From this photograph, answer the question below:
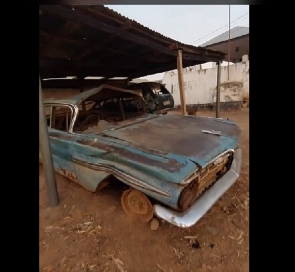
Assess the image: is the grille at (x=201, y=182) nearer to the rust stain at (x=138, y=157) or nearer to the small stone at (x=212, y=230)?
the rust stain at (x=138, y=157)

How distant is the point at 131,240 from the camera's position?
2189 mm

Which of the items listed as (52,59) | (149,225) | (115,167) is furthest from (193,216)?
(52,59)

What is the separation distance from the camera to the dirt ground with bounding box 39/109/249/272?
6.22 ft

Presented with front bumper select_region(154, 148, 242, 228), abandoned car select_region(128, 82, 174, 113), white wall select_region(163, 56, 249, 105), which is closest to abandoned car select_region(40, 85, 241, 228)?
front bumper select_region(154, 148, 242, 228)

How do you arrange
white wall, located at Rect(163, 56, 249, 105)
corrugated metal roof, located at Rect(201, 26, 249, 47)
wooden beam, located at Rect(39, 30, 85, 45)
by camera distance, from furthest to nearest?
1. corrugated metal roof, located at Rect(201, 26, 249, 47)
2. white wall, located at Rect(163, 56, 249, 105)
3. wooden beam, located at Rect(39, 30, 85, 45)

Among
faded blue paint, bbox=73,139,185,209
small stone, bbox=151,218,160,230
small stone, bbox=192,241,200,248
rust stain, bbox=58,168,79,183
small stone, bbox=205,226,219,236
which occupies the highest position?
faded blue paint, bbox=73,139,185,209

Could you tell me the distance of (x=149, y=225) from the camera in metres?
2.40

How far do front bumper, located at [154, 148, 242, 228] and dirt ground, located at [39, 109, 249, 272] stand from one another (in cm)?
41

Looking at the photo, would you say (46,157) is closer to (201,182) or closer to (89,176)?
(89,176)

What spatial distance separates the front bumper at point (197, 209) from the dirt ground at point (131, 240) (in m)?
0.41

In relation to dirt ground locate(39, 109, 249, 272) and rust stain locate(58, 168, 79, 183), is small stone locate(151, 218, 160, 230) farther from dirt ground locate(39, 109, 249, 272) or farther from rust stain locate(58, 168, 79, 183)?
rust stain locate(58, 168, 79, 183)
